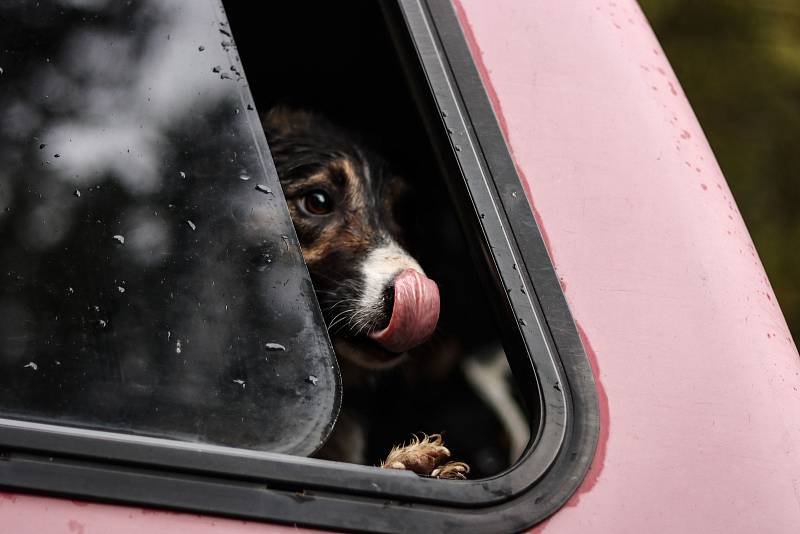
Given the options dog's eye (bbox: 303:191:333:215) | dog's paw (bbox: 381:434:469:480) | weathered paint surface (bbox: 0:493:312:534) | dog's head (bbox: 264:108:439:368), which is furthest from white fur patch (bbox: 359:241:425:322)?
weathered paint surface (bbox: 0:493:312:534)

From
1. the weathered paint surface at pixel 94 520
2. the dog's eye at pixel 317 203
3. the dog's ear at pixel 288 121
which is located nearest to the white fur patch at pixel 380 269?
the dog's eye at pixel 317 203

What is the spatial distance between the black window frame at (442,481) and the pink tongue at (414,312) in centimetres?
35

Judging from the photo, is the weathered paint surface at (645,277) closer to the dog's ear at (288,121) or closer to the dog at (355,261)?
the dog at (355,261)

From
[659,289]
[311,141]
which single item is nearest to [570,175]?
[659,289]

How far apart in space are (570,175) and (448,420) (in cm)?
103

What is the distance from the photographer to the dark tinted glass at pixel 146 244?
3.37 ft

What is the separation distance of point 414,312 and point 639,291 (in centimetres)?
51

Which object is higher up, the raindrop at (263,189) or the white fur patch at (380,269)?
the raindrop at (263,189)

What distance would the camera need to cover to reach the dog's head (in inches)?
91.0

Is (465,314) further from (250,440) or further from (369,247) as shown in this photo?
(250,440)

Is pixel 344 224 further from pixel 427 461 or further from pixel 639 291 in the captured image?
pixel 639 291

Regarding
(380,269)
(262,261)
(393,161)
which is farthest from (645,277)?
(393,161)

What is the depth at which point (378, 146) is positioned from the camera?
9.37ft

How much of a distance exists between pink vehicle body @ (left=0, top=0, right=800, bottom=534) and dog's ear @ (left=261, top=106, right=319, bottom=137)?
1.66 metres
